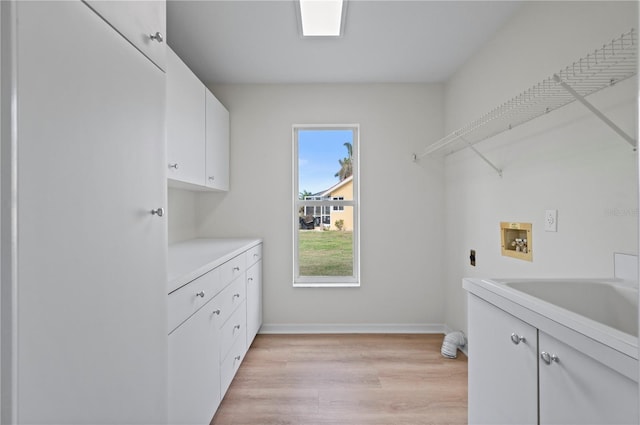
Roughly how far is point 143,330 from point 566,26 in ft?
7.42

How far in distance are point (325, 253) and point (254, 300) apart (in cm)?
89

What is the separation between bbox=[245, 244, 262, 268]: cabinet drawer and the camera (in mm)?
2576

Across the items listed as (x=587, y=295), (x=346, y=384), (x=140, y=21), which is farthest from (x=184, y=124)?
(x=587, y=295)

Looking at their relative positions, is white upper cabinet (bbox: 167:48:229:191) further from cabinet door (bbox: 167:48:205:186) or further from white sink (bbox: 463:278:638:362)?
white sink (bbox: 463:278:638:362)

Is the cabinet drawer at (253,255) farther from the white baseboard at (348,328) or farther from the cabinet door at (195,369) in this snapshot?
the cabinet door at (195,369)

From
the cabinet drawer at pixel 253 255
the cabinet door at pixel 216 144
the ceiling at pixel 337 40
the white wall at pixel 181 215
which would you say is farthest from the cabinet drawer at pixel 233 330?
the ceiling at pixel 337 40

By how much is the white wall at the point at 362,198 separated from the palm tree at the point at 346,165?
14 centimetres

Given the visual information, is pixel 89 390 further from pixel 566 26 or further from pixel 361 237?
pixel 361 237

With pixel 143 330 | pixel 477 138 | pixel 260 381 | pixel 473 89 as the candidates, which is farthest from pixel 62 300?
pixel 473 89

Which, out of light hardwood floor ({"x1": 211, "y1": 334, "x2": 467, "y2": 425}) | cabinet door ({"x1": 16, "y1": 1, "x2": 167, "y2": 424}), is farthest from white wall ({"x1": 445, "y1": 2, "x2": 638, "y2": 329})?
cabinet door ({"x1": 16, "y1": 1, "x2": 167, "y2": 424})

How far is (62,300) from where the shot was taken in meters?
0.69

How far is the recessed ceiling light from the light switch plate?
1.63 metres

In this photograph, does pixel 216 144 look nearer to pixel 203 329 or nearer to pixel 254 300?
pixel 254 300

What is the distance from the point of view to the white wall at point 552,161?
53.1 inches
